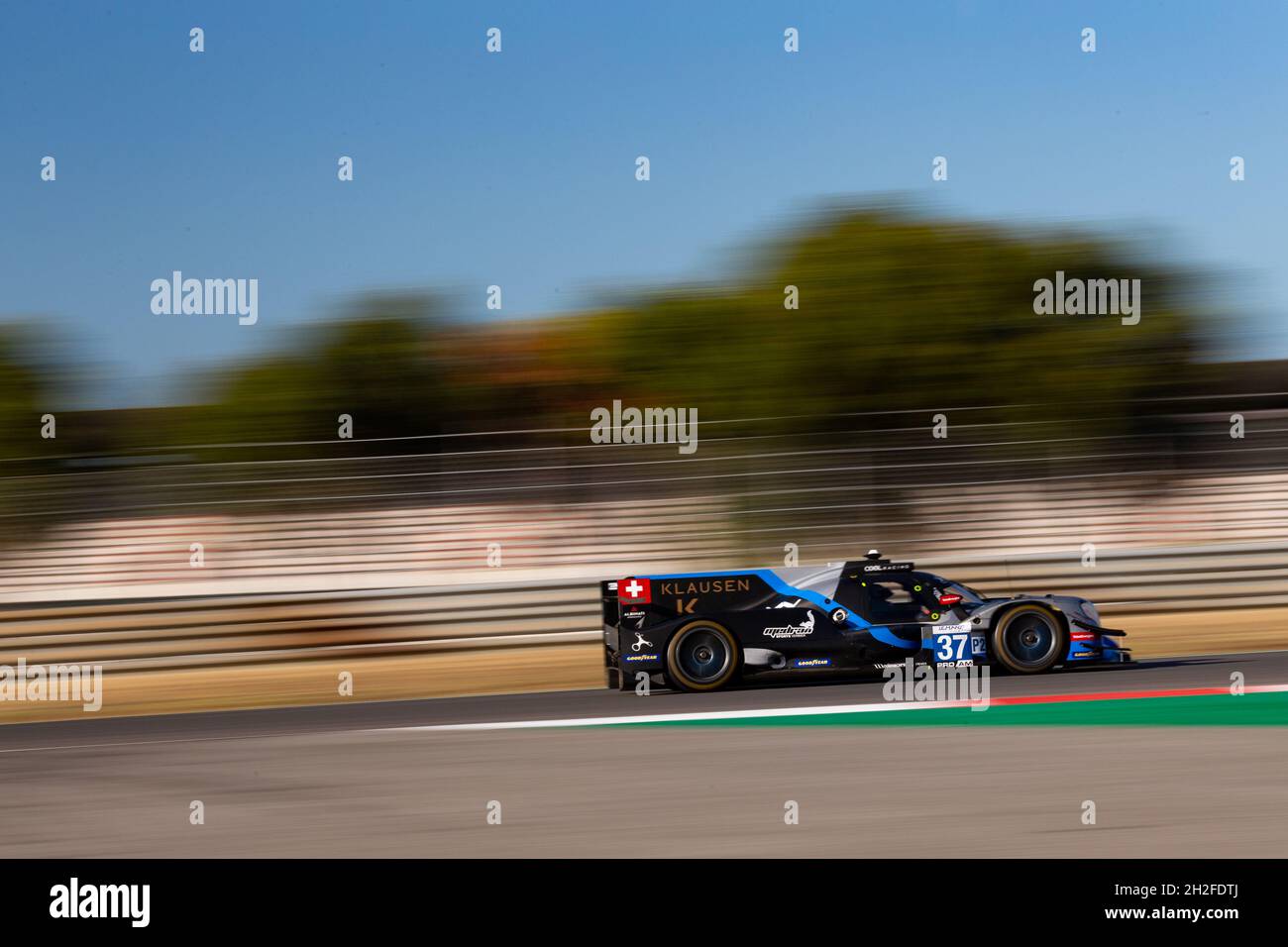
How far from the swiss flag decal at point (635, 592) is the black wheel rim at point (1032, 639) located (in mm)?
2993

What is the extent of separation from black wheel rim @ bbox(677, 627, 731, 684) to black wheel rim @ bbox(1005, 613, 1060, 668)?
2358 millimetres

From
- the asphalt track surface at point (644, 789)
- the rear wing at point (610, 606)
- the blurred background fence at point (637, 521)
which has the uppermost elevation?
the blurred background fence at point (637, 521)

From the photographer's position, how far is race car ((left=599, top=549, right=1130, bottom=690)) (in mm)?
12656

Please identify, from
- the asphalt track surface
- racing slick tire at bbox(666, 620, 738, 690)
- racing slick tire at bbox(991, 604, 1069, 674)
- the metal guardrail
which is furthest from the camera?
the metal guardrail

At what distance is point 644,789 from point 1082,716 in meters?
3.79

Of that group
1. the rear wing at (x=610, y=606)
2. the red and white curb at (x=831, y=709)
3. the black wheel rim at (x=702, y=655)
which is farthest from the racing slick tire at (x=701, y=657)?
the red and white curb at (x=831, y=709)

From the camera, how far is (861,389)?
24.9 meters

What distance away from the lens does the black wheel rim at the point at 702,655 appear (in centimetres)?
1280

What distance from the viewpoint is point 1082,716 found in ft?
34.2

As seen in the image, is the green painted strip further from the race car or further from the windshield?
the windshield

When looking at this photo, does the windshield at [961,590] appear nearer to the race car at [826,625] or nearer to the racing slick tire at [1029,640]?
the race car at [826,625]

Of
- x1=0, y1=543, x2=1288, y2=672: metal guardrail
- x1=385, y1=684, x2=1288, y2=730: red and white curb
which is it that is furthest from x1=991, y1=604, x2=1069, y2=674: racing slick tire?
x1=0, y1=543, x2=1288, y2=672: metal guardrail
